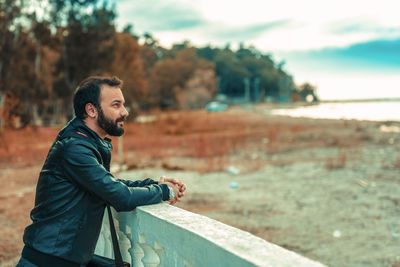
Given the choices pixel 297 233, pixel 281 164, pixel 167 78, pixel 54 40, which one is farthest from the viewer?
pixel 167 78

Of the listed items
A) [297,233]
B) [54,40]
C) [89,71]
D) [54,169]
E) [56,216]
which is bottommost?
[297,233]

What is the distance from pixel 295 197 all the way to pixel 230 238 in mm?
8497

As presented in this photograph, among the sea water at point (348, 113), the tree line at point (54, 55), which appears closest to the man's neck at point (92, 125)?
the tree line at point (54, 55)

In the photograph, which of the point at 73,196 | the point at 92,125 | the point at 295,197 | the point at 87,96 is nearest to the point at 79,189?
the point at 73,196

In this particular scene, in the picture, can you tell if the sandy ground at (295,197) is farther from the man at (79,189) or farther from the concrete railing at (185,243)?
the man at (79,189)

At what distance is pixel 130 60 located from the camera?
40406 mm

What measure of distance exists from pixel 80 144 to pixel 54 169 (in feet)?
0.69

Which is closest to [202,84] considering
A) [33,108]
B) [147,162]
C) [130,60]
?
[130,60]

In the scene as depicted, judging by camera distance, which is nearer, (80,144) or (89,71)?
(80,144)

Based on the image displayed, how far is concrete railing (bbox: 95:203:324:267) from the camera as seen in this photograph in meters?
1.90

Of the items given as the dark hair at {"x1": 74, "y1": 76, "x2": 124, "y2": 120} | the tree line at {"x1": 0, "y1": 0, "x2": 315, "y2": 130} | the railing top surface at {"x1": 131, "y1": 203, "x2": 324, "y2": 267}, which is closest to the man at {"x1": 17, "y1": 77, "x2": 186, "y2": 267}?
the dark hair at {"x1": 74, "y1": 76, "x2": 124, "y2": 120}

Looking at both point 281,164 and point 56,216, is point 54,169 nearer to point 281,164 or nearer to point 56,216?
point 56,216

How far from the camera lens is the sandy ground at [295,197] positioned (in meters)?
7.02

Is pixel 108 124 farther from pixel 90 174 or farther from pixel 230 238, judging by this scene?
pixel 230 238
